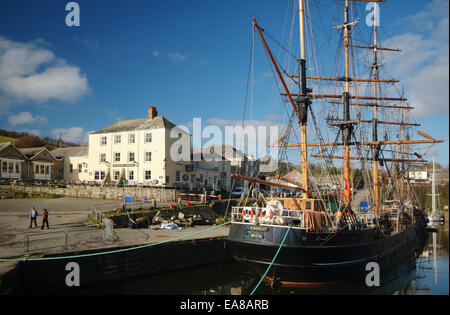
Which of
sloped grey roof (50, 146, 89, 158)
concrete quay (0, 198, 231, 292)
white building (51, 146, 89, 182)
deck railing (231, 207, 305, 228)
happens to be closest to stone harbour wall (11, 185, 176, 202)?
white building (51, 146, 89, 182)

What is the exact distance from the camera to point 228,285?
758 inches

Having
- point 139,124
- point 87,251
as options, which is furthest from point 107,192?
point 87,251

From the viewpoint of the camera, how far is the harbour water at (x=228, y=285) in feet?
54.7

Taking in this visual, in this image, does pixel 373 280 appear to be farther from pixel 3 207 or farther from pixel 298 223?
pixel 3 207

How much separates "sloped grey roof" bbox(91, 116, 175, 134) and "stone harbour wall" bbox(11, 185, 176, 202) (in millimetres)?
9135

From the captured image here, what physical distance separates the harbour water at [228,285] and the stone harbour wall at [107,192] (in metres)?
13.7

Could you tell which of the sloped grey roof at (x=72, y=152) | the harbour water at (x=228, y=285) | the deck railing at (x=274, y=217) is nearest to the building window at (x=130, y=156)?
the sloped grey roof at (x=72, y=152)

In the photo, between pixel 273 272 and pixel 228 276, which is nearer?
pixel 273 272

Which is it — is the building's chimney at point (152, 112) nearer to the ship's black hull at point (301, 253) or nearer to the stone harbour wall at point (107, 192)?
the stone harbour wall at point (107, 192)

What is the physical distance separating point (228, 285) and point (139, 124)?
97.8 ft

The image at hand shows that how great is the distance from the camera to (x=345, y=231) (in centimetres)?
1919
